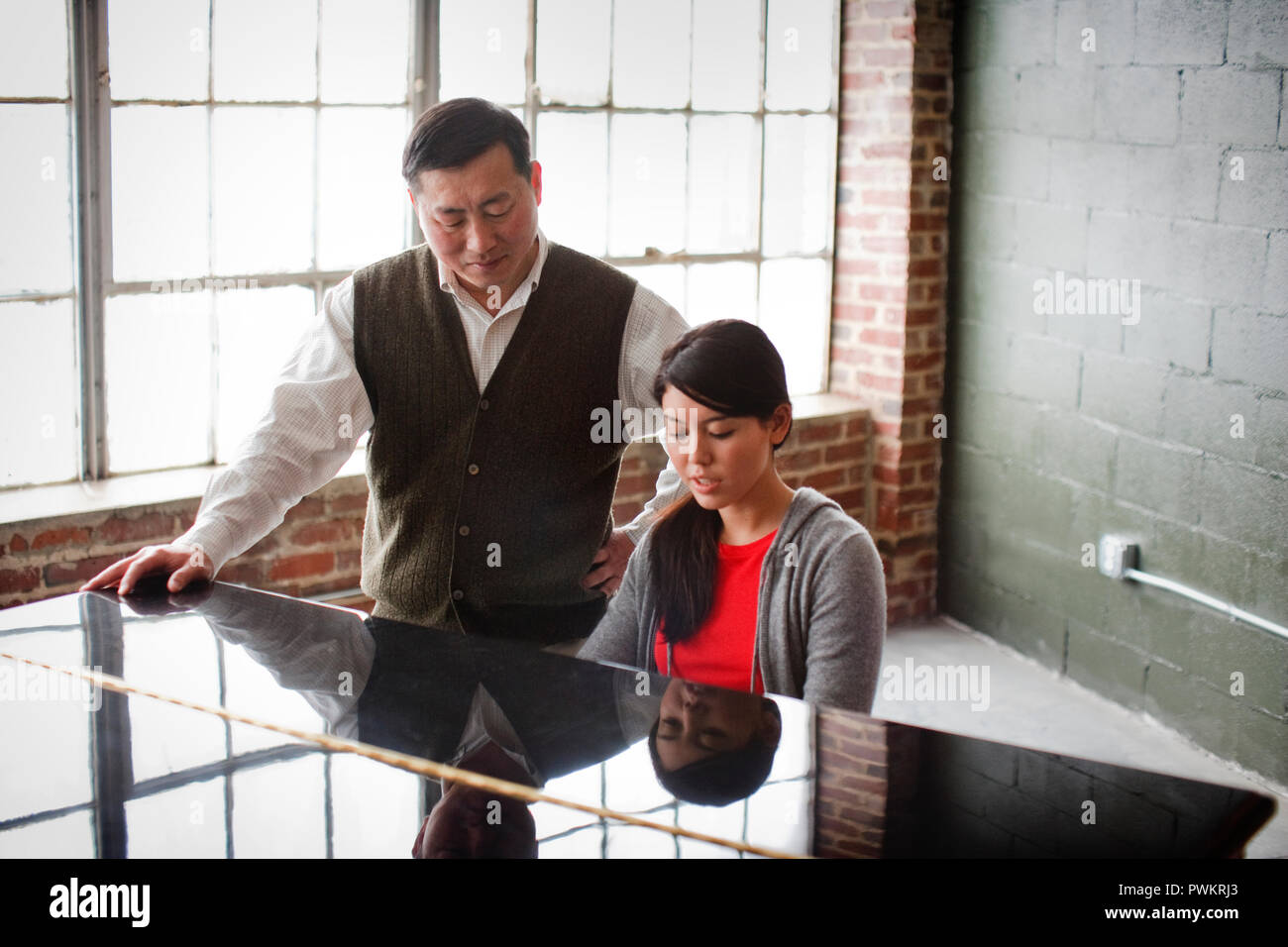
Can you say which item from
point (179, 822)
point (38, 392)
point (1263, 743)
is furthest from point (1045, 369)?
point (179, 822)

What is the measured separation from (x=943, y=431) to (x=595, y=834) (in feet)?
10.6

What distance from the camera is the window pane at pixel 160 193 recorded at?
123 inches

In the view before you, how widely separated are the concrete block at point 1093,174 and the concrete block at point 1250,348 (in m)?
0.36

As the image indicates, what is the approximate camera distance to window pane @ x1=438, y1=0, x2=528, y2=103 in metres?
3.58

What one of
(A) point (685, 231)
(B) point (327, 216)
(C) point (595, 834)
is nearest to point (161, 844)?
(C) point (595, 834)

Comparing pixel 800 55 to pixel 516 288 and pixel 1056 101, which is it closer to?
pixel 1056 101

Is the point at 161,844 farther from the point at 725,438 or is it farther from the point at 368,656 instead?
the point at 725,438

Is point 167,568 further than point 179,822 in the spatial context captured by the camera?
Yes

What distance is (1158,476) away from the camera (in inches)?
143

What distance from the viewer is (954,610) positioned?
14.9 feet

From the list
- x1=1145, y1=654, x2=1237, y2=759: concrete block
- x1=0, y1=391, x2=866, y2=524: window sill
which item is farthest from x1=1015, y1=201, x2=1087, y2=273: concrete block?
x1=0, y1=391, x2=866, y2=524: window sill

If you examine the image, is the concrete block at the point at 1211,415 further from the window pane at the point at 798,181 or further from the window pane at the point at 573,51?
the window pane at the point at 573,51

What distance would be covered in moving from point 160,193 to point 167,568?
1.31m
